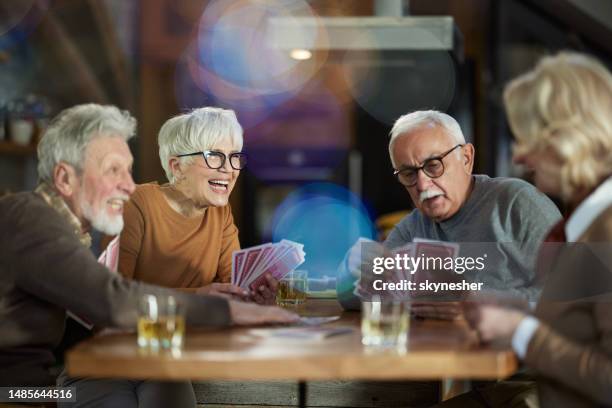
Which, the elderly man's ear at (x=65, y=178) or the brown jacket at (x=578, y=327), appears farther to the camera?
the elderly man's ear at (x=65, y=178)

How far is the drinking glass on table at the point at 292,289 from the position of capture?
8.59ft

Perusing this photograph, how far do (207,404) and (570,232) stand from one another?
147 centimetres

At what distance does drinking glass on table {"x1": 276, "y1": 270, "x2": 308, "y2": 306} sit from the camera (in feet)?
8.59

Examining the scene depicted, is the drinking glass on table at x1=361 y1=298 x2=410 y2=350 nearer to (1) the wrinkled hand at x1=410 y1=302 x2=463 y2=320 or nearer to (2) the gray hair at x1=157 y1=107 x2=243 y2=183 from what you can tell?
(1) the wrinkled hand at x1=410 y1=302 x2=463 y2=320

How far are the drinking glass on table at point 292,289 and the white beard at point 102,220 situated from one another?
564mm

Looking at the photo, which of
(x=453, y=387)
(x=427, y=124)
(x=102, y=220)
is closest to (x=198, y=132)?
(x=102, y=220)

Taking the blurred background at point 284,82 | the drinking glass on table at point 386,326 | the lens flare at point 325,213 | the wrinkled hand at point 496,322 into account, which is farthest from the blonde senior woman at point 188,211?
the lens flare at point 325,213

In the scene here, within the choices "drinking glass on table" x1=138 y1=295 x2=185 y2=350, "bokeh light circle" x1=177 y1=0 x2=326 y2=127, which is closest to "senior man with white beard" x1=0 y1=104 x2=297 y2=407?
"drinking glass on table" x1=138 y1=295 x2=185 y2=350

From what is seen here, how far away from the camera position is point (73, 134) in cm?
226

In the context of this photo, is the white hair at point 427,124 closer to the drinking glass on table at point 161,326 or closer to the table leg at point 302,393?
Answer: the table leg at point 302,393

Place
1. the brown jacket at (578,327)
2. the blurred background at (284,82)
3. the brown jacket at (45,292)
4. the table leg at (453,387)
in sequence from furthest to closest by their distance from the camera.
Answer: the blurred background at (284,82)
the table leg at (453,387)
the brown jacket at (45,292)
the brown jacket at (578,327)

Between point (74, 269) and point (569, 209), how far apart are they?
112cm

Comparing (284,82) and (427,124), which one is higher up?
(284,82)

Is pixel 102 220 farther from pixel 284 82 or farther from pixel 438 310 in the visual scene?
pixel 284 82
